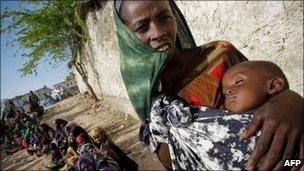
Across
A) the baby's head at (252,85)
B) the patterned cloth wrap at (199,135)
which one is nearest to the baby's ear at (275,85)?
the baby's head at (252,85)

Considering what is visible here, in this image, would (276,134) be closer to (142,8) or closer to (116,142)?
(142,8)

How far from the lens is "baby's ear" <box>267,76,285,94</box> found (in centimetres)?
119

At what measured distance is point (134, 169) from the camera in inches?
201

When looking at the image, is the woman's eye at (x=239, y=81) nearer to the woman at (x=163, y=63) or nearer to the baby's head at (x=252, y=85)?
the baby's head at (x=252, y=85)

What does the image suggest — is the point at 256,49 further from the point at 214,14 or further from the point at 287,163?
the point at 287,163

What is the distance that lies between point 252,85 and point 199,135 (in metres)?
0.27

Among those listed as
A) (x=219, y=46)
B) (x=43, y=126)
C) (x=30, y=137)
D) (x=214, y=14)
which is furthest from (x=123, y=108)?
(x=219, y=46)

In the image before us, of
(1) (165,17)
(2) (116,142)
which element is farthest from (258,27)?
(2) (116,142)

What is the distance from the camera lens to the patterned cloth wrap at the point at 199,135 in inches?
44.2

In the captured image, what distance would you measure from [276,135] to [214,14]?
2.79m

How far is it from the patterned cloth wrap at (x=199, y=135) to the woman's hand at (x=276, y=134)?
3 cm

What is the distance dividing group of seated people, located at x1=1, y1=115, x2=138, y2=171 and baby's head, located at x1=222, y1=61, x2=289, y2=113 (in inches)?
143

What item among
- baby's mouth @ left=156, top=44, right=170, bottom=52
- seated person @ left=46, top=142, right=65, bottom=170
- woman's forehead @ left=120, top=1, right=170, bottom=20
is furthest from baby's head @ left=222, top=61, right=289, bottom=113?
seated person @ left=46, top=142, right=65, bottom=170

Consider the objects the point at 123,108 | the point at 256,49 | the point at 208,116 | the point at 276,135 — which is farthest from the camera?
the point at 123,108
